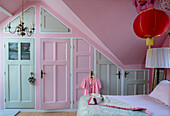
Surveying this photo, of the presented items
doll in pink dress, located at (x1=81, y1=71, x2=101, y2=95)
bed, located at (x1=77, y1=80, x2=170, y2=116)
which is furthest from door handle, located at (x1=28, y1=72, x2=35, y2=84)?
bed, located at (x1=77, y1=80, x2=170, y2=116)

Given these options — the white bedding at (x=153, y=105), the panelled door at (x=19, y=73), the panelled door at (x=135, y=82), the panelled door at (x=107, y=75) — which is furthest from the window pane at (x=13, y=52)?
the panelled door at (x=135, y=82)

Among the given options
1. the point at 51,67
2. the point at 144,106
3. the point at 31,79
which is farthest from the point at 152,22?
the point at 31,79

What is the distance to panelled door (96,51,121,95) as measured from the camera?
10.4 feet

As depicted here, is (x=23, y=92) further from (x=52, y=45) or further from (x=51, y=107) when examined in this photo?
(x=52, y=45)

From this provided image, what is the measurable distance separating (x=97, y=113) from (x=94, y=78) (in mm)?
1578

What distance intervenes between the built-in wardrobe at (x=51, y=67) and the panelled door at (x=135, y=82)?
1.86ft

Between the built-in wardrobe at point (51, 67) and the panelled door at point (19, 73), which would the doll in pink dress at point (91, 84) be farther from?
the panelled door at point (19, 73)

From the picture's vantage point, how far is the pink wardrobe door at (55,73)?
3.05 m

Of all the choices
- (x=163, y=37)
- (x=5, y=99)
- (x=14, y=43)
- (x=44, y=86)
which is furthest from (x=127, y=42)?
(x=5, y=99)

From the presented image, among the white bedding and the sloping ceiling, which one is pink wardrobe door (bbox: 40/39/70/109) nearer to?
the sloping ceiling

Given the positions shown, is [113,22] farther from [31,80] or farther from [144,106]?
[31,80]

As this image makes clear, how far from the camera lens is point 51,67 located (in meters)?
3.08

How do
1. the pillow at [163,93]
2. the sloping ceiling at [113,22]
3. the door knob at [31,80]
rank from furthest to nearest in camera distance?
the door knob at [31,80], the sloping ceiling at [113,22], the pillow at [163,93]

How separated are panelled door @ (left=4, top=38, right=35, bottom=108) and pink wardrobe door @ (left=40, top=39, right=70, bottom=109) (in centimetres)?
31
